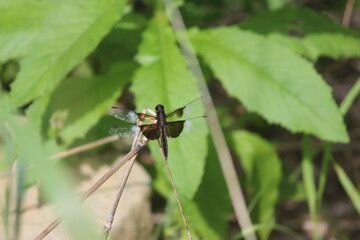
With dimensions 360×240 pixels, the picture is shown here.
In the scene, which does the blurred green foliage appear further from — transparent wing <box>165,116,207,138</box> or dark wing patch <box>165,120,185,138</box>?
dark wing patch <box>165,120,185,138</box>

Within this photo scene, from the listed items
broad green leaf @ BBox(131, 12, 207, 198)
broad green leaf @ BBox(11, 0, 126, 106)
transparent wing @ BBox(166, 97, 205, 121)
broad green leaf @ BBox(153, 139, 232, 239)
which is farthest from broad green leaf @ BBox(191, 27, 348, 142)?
transparent wing @ BBox(166, 97, 205, 121)

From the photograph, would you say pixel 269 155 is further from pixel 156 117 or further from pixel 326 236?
pixel 156 117

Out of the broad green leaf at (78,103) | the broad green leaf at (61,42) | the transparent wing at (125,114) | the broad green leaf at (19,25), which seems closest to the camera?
the transparent wing at (125,114)

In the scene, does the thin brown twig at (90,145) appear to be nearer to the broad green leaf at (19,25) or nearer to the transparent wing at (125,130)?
the transparent wing at (125,130)

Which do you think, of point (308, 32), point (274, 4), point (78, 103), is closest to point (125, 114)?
point (78, 103)

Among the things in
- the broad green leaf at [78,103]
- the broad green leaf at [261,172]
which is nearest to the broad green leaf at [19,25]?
the broad green leaf at [78,103]

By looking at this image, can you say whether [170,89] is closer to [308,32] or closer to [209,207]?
[209,207]
